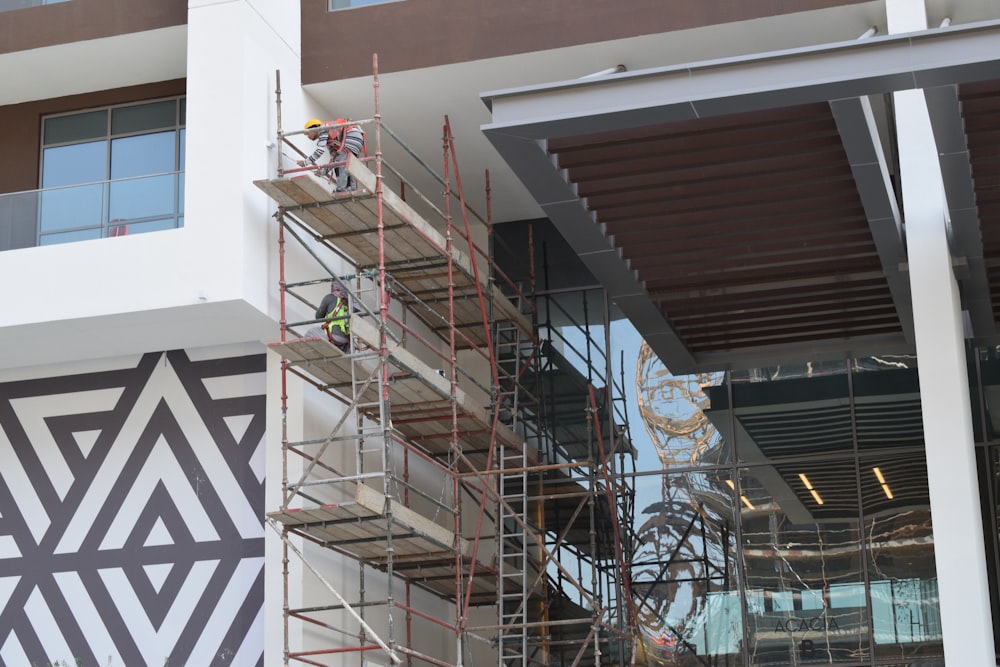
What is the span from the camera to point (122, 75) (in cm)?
2025

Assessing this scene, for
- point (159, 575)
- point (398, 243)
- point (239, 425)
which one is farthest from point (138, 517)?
point (398, 243)

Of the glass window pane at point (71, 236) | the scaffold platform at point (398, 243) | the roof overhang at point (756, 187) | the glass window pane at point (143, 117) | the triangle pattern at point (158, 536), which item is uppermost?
the glass window pane at point (143, 117)

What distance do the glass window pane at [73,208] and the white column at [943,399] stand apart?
9459 millimetres

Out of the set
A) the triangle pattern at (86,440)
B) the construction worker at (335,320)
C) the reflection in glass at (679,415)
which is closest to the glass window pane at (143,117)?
the triangle pattern at (86,440)

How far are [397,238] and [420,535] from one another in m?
3.79

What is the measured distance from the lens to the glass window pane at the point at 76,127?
67.8 ft

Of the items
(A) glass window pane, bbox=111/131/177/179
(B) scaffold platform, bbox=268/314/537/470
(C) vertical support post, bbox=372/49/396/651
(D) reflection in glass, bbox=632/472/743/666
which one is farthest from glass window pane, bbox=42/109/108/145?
(D) reflection in glass, bbox=632/472/743/666

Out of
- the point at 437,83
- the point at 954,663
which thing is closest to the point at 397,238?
the point at 437,83

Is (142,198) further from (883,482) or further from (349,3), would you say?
(883,482)

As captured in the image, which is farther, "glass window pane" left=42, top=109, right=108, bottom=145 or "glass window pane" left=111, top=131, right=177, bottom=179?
"glass window pane" left=42, top=109, right=108, bottom=145

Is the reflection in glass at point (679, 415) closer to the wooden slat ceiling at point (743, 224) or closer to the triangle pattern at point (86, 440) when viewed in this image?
the wooden slat ceiling at point (743, 224)

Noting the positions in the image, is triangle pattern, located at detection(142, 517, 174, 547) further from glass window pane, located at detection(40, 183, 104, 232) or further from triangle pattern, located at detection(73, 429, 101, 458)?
glass window pane, located at detection(40, 183, 104, 232)

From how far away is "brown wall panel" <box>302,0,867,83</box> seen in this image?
1820cm

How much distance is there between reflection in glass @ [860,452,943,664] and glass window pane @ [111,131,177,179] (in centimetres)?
1008
